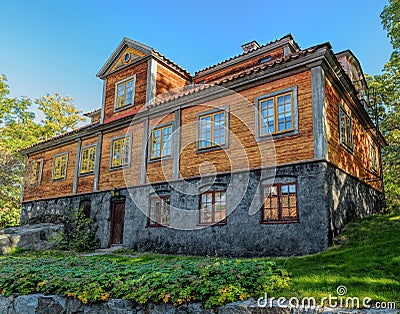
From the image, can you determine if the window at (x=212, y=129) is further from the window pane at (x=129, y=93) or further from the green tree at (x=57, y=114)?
the green tree at (x=57, y=114)

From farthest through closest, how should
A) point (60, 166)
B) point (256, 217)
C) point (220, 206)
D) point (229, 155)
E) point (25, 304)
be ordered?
point (60, 166)
point (229, 155)
point (220, 206)
point (256, 217)
point (25, 304)

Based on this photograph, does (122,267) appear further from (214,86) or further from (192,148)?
(214,86)

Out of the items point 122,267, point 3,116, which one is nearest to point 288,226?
point 122,267

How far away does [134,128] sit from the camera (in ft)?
54.6

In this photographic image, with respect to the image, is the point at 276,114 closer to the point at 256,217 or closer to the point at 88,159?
the point at 256,217

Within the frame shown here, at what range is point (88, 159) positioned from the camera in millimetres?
18922

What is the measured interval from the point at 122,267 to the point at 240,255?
13.9ft

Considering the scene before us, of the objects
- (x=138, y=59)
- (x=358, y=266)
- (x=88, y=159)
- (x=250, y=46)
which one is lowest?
(x=358, y=266)

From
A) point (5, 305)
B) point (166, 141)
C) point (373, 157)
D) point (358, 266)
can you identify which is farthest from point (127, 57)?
point (358, 266)

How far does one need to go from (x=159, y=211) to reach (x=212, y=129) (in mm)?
4252

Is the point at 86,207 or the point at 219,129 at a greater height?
the point at 219,129

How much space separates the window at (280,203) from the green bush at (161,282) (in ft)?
11.4

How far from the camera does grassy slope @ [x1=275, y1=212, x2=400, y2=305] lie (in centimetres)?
566

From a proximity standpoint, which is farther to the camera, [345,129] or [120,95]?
[120,95]
